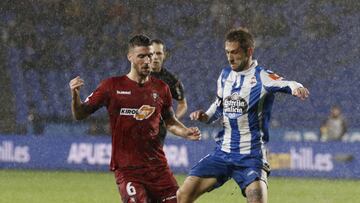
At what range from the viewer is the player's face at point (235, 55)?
7168mm

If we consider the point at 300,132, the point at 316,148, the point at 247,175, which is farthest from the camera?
the point at 300,132

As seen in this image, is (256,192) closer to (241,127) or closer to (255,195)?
(255,195)

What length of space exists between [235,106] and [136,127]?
0.95 meters

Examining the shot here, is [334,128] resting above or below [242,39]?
below

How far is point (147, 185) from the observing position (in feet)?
22.2

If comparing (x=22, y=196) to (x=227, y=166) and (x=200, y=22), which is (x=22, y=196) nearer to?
(x=227, y=166)

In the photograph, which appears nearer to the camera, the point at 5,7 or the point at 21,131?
the point at 21,131

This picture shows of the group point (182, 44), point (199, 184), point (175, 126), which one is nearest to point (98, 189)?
point (199, 184)

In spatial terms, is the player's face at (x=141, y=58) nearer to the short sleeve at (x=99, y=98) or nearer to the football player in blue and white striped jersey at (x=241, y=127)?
the short sleeve at (x=99, y=98)

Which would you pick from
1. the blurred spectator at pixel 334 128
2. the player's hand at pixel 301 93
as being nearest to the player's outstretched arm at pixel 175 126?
the player's hand at pixel 301 93

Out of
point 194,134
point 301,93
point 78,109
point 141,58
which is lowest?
point 194,134

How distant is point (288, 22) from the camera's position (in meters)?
22.8

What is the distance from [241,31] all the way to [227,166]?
1113 millimetres

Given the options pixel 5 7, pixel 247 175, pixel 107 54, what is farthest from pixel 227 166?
pixel 5 7
